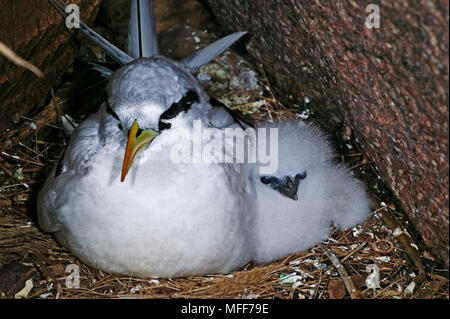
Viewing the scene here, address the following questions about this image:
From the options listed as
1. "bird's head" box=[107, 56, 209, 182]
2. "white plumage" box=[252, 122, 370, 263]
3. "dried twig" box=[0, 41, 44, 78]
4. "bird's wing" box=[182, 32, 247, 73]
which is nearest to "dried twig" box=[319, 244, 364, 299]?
"white plumage" box=[252, 122, 370, 263]

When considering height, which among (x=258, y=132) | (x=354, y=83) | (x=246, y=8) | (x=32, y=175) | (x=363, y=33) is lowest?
(x=32, y=175)

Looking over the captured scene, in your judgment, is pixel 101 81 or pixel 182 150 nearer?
pixel 182 150

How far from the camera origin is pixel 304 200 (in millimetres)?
3512

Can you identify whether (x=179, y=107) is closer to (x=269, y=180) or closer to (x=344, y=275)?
(x=269, y=180)

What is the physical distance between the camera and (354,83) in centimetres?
306

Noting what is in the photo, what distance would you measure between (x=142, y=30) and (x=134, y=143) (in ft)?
3.18

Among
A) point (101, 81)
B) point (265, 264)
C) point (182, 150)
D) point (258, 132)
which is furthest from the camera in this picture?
point (101, 81)

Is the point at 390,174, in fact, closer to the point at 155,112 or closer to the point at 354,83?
the point at 354,83

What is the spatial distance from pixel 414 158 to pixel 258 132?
118cm

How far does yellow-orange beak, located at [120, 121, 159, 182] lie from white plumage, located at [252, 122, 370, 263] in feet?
2.99

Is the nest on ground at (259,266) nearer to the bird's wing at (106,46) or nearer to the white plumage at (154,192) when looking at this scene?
the white plumage at (154,192)

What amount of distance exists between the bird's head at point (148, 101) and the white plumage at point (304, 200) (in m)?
0.77

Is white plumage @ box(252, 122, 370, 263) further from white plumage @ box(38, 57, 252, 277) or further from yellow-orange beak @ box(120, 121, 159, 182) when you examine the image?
yellow-orange beak @ box(120, 121, 159, 182)

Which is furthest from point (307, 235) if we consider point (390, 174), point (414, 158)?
point (414, 158)
